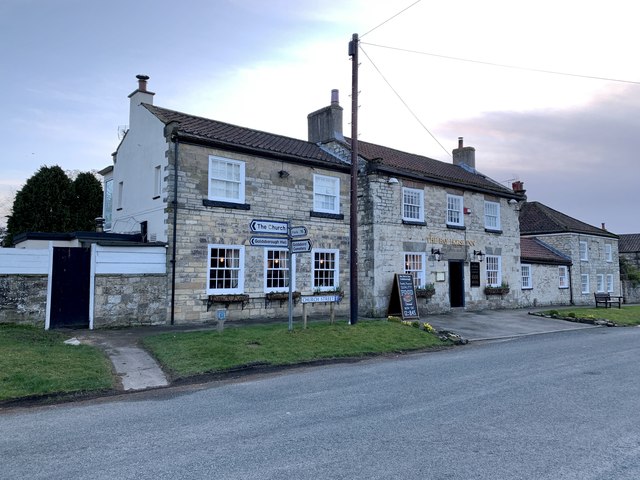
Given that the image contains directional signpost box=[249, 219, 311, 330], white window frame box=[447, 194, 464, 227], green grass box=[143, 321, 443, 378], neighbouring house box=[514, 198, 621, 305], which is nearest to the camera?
green grass box=[143, 321, 443, 378]

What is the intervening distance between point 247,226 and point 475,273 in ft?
41.6

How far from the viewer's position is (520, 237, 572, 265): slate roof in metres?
29.3

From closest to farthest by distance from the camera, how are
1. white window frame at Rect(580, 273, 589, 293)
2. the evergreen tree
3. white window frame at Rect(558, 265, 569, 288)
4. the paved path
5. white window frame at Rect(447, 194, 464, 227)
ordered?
1. the paved path
2. white window frame at Rect(447, 194, 464, 227)
3. the evergreen tree
4. white window frame at Rect(558, 265, 569, 288)
5. white window frame at Rect(580, 273, 589, 293)

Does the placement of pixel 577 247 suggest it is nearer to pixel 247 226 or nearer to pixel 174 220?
pixel 247 226

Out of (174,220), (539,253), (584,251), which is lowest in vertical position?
(539,253)

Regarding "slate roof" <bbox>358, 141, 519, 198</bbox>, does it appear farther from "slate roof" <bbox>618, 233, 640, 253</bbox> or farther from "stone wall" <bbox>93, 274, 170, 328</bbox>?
"slate roof" <bbox>618, 233, 640, 253</bbox>

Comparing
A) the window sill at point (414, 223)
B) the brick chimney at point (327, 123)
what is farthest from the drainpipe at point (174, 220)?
the window sill at point (414, 223)

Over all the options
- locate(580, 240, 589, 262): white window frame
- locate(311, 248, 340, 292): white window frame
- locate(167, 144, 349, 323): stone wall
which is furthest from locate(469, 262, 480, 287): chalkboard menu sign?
locate(580, 240, 589, 262): white window frame

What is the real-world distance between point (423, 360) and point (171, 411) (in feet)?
21.5

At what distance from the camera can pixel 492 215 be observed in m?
25.5

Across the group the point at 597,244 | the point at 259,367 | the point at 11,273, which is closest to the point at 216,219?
the point at 11,273

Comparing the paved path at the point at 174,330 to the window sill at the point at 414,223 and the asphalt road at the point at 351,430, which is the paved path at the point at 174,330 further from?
the window sill at the point at 414,223

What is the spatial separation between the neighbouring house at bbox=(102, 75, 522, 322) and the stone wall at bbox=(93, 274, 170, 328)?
1.32 ft

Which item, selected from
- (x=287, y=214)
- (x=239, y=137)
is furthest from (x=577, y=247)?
(x=239, y=137)
